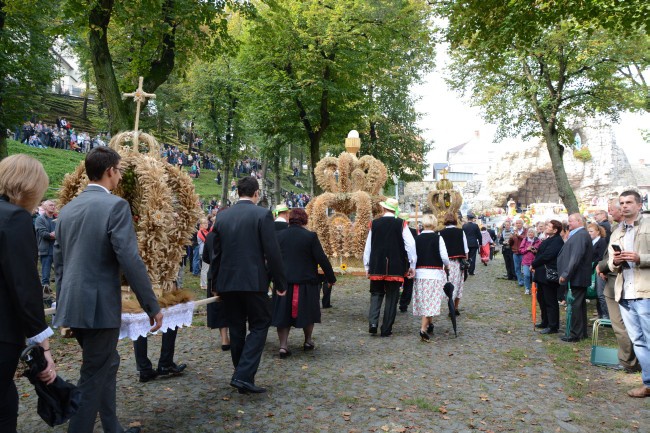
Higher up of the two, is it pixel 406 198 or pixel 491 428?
pixel 406 198

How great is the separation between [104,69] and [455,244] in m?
7.74

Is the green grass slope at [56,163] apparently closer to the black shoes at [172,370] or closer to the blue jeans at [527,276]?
the blue jeans at [527,276]

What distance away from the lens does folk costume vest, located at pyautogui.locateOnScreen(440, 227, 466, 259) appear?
1095cm

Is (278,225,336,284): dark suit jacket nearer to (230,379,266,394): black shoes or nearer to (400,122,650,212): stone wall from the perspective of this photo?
(230,379,266,394): black shoes

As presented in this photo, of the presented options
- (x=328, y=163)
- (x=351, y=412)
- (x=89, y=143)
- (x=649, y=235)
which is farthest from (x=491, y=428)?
(x=89, y=143)

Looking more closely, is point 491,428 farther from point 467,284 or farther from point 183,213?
point 467,284

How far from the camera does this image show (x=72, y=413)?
11.0ft

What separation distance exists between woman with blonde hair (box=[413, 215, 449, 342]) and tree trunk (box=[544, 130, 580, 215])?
37.7 feet

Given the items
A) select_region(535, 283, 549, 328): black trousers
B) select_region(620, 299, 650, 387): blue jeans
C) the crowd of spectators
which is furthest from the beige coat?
the crowd of spectators

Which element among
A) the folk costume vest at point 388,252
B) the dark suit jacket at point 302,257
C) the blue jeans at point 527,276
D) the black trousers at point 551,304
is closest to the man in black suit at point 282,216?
the dark suit jacket at point 302,257

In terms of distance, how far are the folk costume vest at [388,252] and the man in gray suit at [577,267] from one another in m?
2.51

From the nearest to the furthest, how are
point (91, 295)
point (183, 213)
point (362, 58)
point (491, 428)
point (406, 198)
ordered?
point (91, 295), point (491, 428), point (183, 213), point (362, 58), point (406, 198)

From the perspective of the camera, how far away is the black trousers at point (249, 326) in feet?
18.6

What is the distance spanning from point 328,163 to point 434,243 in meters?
5.36
